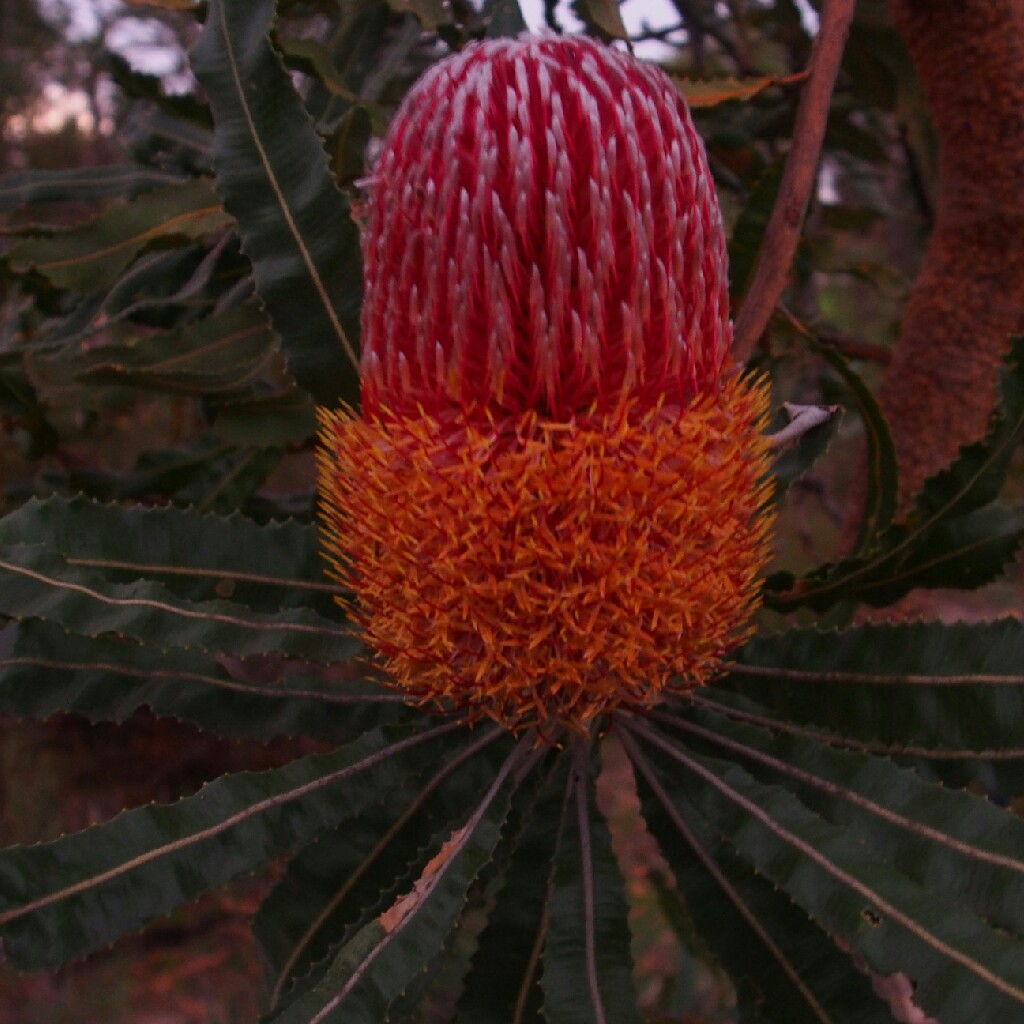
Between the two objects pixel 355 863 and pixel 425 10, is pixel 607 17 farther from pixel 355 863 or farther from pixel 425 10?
pixel 355 863

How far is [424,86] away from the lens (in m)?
0.81

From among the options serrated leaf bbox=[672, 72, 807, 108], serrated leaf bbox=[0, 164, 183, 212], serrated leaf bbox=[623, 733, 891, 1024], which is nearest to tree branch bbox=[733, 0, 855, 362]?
serrated leaf bbox=[672, 72, 807, 108]

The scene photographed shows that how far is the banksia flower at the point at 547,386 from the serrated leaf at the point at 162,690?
0.73 ft

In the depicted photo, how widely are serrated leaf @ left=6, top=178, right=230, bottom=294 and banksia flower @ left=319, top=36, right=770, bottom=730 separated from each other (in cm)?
52

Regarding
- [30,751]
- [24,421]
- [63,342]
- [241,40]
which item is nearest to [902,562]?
[241,40]

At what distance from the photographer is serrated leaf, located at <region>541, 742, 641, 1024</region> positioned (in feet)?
2.71

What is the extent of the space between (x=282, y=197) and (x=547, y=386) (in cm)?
38

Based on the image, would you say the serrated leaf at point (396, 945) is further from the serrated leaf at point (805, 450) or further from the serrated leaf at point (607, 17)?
the serrated leaf at point (607, 17)

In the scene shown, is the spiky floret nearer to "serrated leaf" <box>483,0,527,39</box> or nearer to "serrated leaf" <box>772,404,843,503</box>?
"serrated leaf" <box>772,404,843,503</box>

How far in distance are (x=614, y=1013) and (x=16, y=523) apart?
672 millimetres

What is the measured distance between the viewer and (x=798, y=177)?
1.15 meters

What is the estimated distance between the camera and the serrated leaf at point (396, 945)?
29.3 inches

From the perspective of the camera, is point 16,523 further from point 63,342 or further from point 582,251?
point 582,251

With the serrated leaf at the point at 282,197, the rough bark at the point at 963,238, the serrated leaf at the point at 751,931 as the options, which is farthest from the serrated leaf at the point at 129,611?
the rough bark at the point at 963,238
